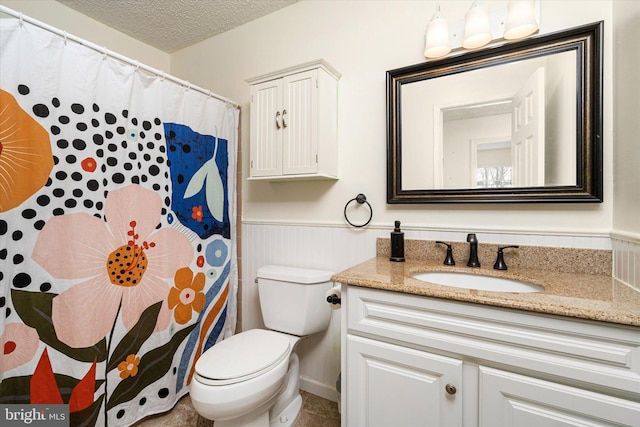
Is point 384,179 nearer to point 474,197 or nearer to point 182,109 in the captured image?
point 474,197

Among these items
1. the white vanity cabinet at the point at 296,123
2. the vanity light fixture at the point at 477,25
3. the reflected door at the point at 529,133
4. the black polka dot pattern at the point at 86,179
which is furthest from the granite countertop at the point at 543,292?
the black polka dot pattern at the point at 86,179

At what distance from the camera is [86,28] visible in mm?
1995

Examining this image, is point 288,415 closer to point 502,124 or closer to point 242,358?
point 242,358

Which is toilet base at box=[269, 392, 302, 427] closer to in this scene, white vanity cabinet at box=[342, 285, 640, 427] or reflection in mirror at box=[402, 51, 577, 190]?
white vanity cabinet at box=[342, 285, 640, 427]

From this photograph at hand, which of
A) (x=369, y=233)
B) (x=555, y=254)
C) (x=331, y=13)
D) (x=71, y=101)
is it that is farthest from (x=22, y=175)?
(x=555, y=254)

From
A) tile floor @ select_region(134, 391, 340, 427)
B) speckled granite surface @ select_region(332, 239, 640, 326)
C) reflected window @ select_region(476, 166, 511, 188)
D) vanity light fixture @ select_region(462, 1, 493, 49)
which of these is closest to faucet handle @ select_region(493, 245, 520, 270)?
speckled granite surface @ select_region(332, 239, 640, 326)

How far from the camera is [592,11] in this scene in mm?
1174

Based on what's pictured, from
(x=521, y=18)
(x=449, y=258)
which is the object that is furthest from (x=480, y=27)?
(x=449, y=258)

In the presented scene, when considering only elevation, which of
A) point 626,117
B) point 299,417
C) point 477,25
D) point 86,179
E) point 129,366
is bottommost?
point 299,417

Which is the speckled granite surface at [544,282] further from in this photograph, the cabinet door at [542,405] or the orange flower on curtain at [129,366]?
the orange flower on curtain at [129,366]

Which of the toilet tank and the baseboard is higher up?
the toilet tank

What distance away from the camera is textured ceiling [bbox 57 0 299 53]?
186 centimetres

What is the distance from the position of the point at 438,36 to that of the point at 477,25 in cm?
16

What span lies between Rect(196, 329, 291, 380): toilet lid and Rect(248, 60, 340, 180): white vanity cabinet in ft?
2.78
